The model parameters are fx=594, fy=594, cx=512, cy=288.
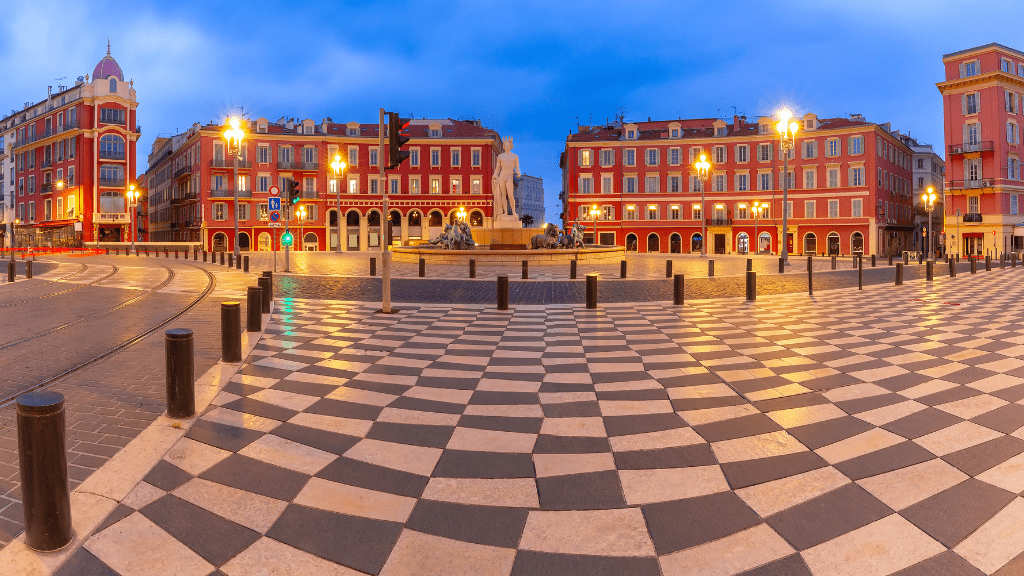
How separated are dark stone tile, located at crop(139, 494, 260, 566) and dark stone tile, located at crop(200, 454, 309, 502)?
0.29m

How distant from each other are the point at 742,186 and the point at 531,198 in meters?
64.9

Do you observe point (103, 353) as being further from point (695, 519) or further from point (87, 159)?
point (87, 159)

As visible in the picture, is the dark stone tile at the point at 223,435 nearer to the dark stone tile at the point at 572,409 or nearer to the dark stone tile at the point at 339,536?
the dark stone tile at the point at 339,536

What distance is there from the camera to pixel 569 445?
400cm

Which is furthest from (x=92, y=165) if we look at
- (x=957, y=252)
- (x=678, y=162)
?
(x=957, y=252)

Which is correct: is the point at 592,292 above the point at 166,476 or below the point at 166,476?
above

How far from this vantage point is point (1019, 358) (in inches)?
260

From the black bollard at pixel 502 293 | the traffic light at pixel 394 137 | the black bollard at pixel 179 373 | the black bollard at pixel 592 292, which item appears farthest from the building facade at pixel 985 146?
the black bollard at pixel 179 373

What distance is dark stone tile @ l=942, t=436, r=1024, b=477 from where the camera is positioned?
3557 millimetres

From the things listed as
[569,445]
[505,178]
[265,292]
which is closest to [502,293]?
[265,292]

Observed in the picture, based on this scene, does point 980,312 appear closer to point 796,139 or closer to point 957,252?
point 957,252

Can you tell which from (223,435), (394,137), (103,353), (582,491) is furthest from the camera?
(394,137)

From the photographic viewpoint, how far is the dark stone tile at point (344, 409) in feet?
15.2

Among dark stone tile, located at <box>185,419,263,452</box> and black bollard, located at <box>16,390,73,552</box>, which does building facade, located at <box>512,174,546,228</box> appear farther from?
black bollard, located at <box>16,390,73,552</box>
